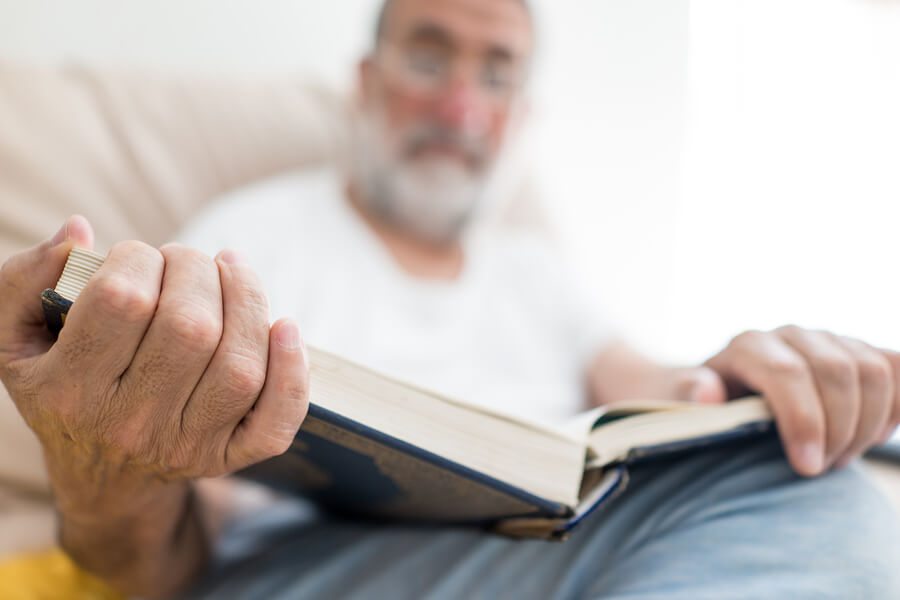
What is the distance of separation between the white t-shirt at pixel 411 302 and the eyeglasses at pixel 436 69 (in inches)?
7.4

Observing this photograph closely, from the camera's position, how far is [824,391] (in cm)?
52

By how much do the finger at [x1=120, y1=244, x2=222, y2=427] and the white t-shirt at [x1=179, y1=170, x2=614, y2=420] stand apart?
1.52ft

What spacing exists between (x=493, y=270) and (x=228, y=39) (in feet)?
2.09

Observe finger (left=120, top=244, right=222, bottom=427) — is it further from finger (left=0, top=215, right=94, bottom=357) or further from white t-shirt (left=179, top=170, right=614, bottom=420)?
white t-shirt (left=179, top=170, right=614, bottom=420)

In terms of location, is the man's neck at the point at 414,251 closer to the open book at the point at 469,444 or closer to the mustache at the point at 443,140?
the mustache at the point at 443,140

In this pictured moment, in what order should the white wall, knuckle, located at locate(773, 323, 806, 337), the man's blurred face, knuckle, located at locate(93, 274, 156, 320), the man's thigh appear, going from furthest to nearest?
the white wall
the man's blurred face
knuckle, located at locate(773, 323, 806, 337)
the man's thigh
knuckle, located at locate(93, 274, 156, 320)

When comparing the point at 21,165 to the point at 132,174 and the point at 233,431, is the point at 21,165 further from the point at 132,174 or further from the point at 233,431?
the point at 233,431

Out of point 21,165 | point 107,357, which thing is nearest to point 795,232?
point 21,165

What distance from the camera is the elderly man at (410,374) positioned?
13.2 inches

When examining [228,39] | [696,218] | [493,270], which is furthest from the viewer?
[696,218]

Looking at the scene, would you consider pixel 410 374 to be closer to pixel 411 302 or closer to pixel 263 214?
pixel 411 302

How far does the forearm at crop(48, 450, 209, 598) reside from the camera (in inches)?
18.0

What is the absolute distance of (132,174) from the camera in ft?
2.93

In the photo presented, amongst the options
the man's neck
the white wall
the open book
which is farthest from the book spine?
the white wall
